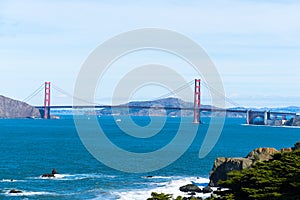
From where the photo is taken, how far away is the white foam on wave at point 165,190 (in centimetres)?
4732

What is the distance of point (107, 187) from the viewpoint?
52531 mm

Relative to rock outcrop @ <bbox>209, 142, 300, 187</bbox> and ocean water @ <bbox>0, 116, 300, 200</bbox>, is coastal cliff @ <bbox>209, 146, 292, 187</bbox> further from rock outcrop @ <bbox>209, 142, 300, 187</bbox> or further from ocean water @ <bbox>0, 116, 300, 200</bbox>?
ocean water @ <bbox>0, 116, 300, 200</bbox>

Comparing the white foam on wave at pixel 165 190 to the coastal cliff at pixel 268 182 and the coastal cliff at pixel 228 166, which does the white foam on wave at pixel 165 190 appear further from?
the coastal cliff at pixel 268 182

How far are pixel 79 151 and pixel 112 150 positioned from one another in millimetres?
5402

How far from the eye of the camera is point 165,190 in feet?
165

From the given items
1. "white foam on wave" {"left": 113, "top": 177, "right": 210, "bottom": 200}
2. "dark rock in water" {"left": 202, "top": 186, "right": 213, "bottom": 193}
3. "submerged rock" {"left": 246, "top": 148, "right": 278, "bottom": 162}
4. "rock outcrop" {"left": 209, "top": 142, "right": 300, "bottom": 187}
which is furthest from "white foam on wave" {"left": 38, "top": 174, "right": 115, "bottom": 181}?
"submerged rock" {"left": 246, "top": 148, "right": 278, "bottom": 162}

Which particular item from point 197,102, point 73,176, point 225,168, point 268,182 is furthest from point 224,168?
point 197,102

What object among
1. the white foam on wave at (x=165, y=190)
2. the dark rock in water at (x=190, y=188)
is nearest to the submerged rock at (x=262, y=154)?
the white foam on wave at (x=165, y=190)

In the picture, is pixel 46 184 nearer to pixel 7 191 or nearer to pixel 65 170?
pixel 7 191

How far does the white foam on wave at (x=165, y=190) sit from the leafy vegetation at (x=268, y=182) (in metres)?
17.2

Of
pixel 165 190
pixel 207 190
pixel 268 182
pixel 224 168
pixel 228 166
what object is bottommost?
pixel 165 190

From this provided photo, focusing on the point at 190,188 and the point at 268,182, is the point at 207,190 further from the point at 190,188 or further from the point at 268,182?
the point at 268,182

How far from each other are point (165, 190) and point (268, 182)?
74.0ft

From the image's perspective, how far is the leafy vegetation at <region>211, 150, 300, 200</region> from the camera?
2738cm
